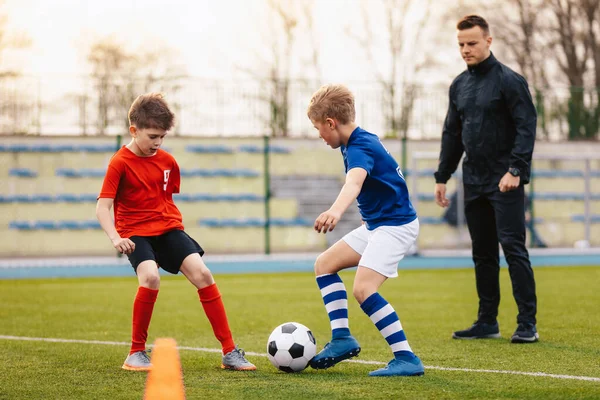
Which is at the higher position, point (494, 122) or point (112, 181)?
point (494, 122)

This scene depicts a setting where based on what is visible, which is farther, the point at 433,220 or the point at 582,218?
the point at 582,218

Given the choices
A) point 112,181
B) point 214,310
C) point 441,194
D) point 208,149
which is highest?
point 208,149

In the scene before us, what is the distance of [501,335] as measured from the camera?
7.01 meters

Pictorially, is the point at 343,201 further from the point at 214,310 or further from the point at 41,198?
the point at 41,198

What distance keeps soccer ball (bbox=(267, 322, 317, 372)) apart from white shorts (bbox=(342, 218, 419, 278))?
59cm

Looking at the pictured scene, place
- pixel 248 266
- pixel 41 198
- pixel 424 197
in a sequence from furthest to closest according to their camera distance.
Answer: pixel 424 197
pixel 41 198
pixel 248 266

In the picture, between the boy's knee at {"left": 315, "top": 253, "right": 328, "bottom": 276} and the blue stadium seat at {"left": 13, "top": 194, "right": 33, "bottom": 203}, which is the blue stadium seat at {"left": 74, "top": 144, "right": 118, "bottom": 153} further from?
the boy's knee at {"left": 315, "top": 253, "right": 328, "bottom": 276}

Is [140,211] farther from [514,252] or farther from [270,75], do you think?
[270,75]

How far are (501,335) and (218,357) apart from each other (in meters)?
2.24

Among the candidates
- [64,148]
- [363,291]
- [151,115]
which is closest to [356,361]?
[363,291]

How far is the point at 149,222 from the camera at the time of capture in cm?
564

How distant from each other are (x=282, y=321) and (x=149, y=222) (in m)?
2.88

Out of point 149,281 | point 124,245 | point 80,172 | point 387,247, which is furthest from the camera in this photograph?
point 80,172

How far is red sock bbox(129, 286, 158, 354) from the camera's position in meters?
5.54
